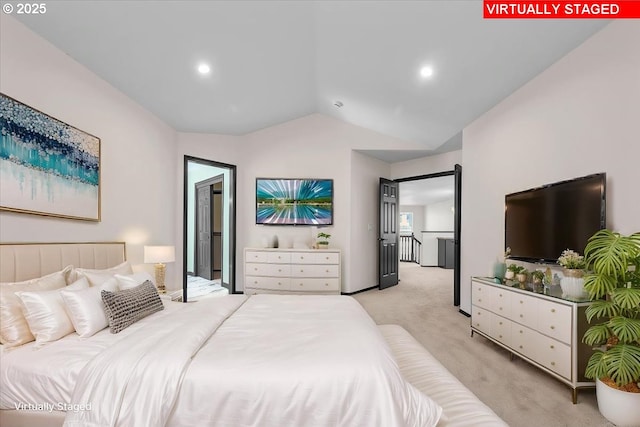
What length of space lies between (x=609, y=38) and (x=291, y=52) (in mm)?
2824

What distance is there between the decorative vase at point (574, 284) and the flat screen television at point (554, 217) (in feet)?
0.81

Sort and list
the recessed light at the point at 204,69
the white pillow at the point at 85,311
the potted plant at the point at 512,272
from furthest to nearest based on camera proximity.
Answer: the recessed light at the point at 204,69 < the potted plant at the point at 512,272 < the white pillow at the point at 85,311

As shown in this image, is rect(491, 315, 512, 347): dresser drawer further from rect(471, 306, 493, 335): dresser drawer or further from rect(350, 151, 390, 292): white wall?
rect(350, 151, 390, 292): white wall

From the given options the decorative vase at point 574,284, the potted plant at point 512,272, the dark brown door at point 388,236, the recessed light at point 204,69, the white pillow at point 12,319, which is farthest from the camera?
the dark brown door at point 388,236

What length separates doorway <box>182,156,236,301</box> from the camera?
17.3 feet

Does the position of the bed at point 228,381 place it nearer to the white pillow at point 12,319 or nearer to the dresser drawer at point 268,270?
the white pillow at point 12,319

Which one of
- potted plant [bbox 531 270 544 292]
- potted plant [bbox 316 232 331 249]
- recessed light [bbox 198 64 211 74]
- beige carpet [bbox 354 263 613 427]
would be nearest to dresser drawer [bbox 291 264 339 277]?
potted plant [bbox 316 232 331 249]

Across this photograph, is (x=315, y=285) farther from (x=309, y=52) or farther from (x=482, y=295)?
(x=309, y=52)

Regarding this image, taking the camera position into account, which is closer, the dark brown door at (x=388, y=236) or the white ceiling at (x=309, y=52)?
the white ceiling at (x=309, y=52)

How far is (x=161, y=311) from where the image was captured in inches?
92.7

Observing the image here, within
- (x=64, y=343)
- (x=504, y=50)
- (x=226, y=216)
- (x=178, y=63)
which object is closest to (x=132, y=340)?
(x=64, y=343)

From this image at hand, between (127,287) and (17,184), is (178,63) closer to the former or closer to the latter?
(17,184)

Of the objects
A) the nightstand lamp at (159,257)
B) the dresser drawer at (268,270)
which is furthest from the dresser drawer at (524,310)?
the nightstand lamp at (159,257)

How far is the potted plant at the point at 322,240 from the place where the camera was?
200 inches
